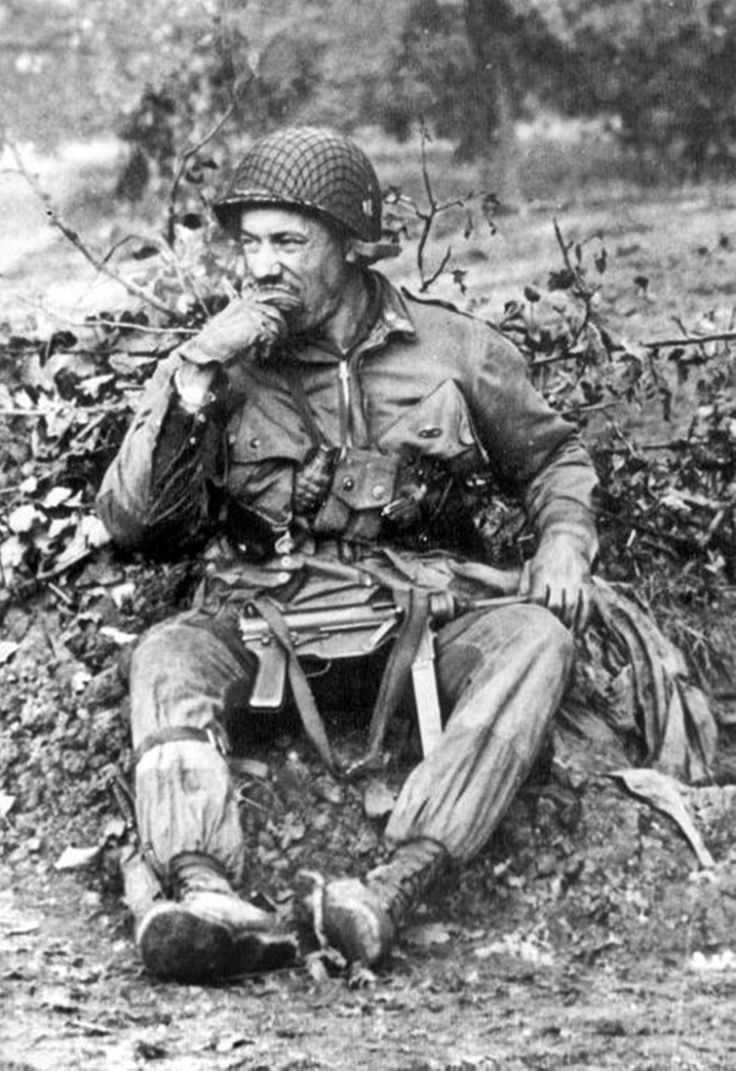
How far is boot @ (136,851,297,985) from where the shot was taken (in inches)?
155

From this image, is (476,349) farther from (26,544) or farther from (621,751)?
(26,544)

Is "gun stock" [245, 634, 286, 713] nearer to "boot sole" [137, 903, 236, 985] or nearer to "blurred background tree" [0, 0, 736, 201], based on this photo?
"boot sole" [137, 903, 236, 985]

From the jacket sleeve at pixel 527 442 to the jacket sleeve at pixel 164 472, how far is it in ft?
2.69

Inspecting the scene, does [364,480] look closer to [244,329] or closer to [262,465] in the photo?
[262,465]

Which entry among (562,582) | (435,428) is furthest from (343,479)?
(562,582)

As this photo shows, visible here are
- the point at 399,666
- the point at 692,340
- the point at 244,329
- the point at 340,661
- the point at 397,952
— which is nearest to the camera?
the point at 397,952

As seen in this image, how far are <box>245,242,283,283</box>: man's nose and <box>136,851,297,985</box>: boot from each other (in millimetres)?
1768

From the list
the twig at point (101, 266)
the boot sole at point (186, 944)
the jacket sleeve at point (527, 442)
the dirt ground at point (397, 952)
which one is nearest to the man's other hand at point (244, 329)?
the jacket sleeve at point (527, 442)

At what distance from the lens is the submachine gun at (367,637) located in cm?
493

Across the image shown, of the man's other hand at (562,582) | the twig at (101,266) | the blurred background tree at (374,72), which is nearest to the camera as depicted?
the man's other hand at (562,582)

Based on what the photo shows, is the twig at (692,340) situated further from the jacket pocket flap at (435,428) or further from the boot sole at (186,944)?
the boot sole at (186,944)

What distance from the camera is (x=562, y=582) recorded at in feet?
16.7

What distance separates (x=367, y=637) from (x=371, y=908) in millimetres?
1054

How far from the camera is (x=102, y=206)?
8750 millimetres
